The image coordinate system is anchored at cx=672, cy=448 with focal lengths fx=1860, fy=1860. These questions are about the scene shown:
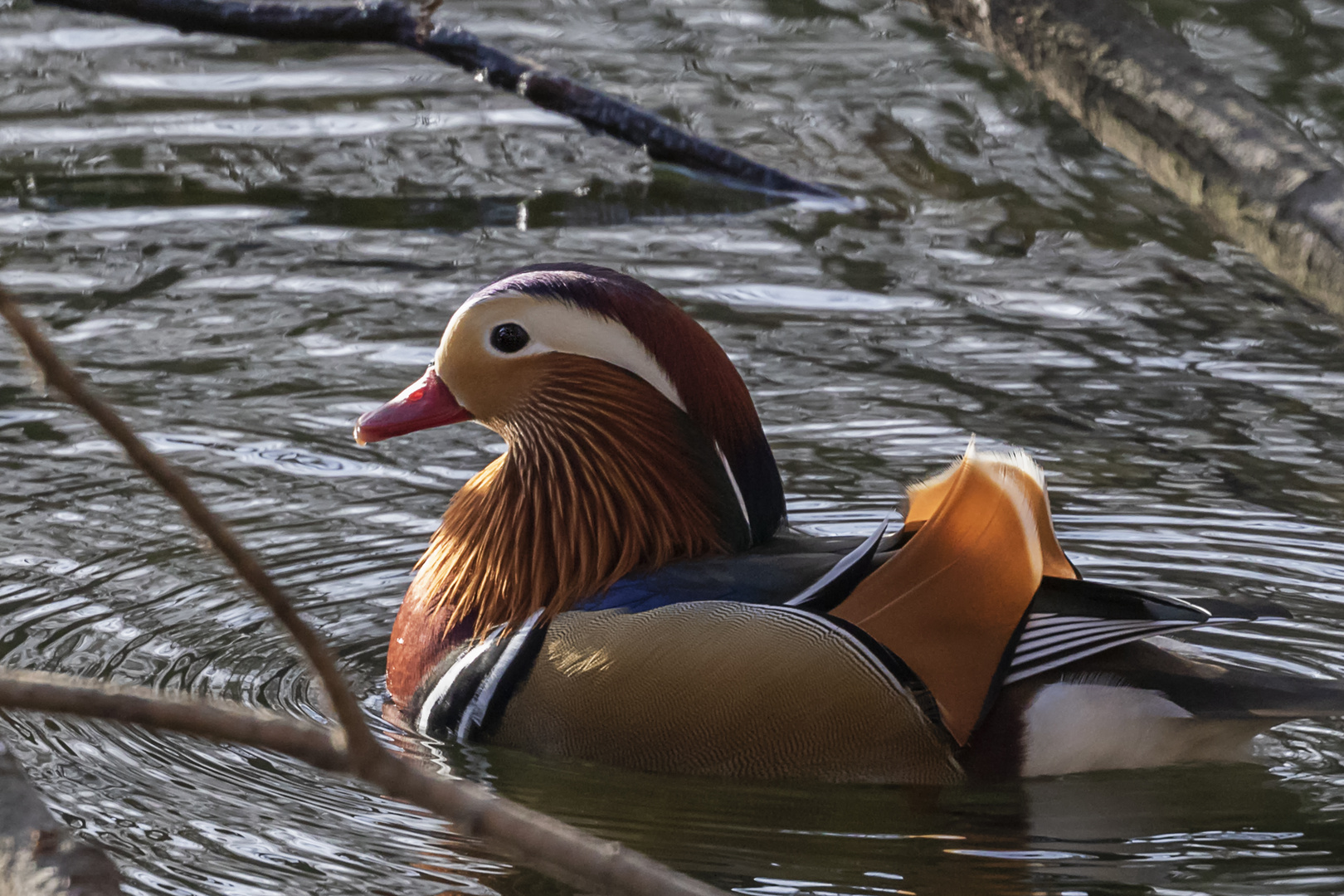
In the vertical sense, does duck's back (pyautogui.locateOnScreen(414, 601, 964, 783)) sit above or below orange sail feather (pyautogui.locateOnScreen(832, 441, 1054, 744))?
below

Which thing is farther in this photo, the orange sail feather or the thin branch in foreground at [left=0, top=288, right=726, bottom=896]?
the orange sail feather

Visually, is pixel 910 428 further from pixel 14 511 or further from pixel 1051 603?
pixel 14 511

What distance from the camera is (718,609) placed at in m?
3.44

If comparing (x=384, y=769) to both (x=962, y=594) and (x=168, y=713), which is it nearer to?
(x=168, y=713)

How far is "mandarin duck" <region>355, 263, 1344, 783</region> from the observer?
11.1 feet

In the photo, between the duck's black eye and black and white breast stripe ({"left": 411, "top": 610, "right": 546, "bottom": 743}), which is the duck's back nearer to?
black and white breast stripe ({"left": 411, "top": 610, "right": 546, "bottom": 743})

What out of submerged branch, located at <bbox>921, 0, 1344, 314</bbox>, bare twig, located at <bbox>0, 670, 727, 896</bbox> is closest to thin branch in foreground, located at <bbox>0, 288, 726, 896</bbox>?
bare twig, located at <bbox>0, 670, 727, 896</bbox>

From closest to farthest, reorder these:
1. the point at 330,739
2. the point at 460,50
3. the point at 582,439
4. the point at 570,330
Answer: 1. the point at 330,739
2. the point at 570,330
3. the point at 582,439
4. the point at 460,50

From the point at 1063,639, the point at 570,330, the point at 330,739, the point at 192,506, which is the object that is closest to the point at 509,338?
the point at 570,330

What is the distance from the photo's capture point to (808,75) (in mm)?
9852

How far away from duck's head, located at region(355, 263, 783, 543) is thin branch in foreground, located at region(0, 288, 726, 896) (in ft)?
7.09

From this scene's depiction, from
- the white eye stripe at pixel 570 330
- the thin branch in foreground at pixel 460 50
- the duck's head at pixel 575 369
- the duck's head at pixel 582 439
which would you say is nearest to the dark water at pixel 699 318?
the thin branch in foreground at pixel 460 50

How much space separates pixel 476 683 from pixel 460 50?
4242 mm

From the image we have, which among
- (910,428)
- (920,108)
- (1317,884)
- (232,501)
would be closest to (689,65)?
(920,108)
